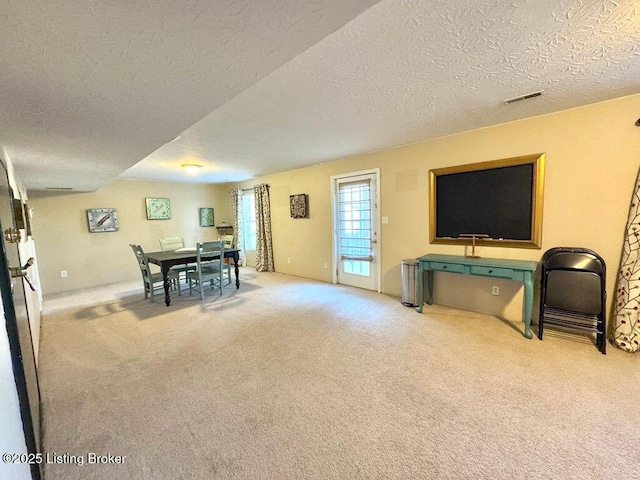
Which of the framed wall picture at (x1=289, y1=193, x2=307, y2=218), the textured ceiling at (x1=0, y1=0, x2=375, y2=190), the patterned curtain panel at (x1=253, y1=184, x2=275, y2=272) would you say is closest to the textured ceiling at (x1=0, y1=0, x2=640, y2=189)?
the textured ceiling at (x1=0, y1=0, x2=375, y2=190)

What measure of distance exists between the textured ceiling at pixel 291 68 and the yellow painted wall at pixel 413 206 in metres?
0.34

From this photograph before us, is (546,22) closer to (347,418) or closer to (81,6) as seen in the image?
(81,6)

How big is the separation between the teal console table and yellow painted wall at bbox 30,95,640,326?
0.96 feet

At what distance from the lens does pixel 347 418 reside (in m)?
1.68

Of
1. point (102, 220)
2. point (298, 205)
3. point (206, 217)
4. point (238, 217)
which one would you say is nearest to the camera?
point (298, 205)

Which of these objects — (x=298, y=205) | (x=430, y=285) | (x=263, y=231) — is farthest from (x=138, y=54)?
(x=263, y=231)

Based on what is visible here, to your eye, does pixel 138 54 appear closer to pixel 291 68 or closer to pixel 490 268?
pixel 291 68

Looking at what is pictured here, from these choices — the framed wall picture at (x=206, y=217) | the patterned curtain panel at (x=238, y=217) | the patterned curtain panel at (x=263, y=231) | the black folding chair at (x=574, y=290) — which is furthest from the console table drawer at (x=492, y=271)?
the framed wall picture at (x=206, y=217)

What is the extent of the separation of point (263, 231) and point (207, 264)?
178cm

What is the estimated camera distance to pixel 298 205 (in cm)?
525

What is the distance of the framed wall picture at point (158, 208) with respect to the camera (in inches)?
234

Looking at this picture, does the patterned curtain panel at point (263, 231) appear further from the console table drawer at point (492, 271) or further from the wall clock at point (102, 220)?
the console table drawer at point (492, 271)

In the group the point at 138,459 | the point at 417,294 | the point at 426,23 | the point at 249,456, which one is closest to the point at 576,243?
the point at 417,294

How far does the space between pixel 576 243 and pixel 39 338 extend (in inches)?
225
